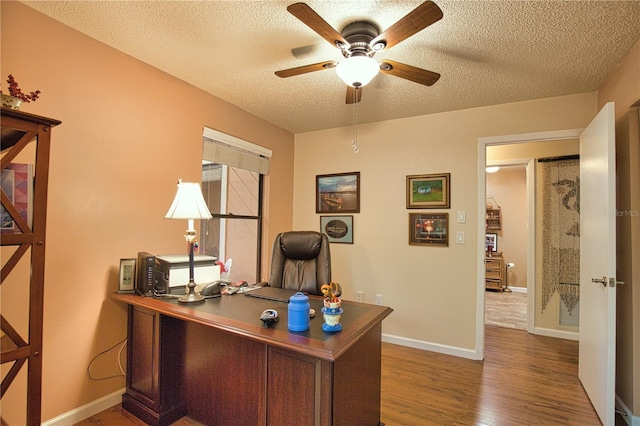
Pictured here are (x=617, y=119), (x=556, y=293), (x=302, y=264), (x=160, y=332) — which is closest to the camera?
(x=160, y=332)

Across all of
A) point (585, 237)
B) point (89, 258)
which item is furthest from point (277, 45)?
point (585, 237)

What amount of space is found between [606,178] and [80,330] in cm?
348

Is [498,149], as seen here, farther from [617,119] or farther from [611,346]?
[611,346]

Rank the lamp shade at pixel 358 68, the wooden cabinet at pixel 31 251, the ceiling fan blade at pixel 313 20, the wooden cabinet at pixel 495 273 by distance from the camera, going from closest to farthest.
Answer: the wooden cabinet at pixel 31 251
the ceiling fan blade at pixel 313 20
the lamp shade at pixel 358 68
the wooden cabinet at pixel 495 273

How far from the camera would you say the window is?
293 cm

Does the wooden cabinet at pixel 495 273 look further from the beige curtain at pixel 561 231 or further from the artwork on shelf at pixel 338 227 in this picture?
the artwork on shelf at pixel 338 227

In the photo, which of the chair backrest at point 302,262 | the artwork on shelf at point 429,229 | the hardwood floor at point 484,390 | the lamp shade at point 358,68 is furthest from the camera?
the artwork on shelf at point 429,229

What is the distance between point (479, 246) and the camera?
2922mm

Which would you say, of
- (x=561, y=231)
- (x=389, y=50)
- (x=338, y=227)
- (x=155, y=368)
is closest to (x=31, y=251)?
(x=155, y=368)

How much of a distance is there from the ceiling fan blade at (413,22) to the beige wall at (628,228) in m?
1.55

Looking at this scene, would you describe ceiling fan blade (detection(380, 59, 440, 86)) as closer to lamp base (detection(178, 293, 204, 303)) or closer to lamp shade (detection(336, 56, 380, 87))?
lamp shade (detection(336, 56, 380, 87))

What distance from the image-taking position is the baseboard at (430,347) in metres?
2.93

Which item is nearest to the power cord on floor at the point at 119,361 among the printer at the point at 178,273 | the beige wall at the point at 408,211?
the printer at the point at 178,273

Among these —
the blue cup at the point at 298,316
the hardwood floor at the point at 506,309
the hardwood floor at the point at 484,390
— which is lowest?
the hardwood floor at the point at 506,309
